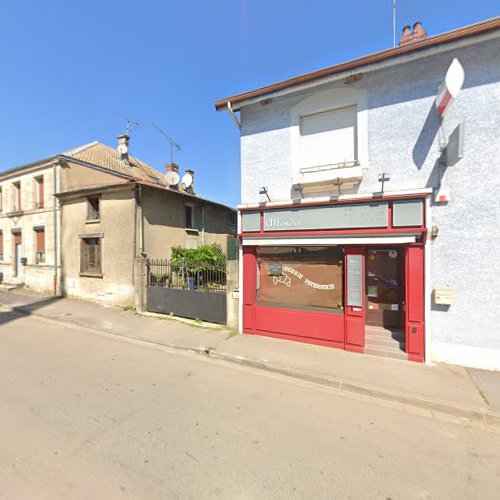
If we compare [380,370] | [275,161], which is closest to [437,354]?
[380,370]

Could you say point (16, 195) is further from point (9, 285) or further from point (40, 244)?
point (9, 285)

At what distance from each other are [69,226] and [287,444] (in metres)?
12.0

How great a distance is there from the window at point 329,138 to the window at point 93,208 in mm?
8729

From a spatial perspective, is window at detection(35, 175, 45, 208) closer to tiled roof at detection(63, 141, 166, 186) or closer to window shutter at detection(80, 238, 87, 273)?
tiled roof at detection(63, 141, 166, 186)

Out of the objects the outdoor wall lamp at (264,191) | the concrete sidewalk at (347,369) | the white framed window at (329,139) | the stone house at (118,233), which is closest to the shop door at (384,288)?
the concrete sidewalk at (347,369)

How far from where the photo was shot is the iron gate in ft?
23.5

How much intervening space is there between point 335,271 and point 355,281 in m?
0.49

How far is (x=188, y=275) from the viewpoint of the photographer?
812cm

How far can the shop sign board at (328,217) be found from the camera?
5000 mm

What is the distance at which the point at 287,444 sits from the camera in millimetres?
2852

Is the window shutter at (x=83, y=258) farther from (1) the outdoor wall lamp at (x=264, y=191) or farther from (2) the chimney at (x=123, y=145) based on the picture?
(1) the outdoor wall lamp at (x=264, y=191)

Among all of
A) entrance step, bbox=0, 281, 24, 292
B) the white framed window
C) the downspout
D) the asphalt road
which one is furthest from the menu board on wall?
entrance step, bbox=0, 281, 24, 292

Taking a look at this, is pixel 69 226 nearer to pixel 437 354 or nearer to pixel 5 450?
pixel 5 450

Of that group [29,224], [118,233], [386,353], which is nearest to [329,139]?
[386,353]
